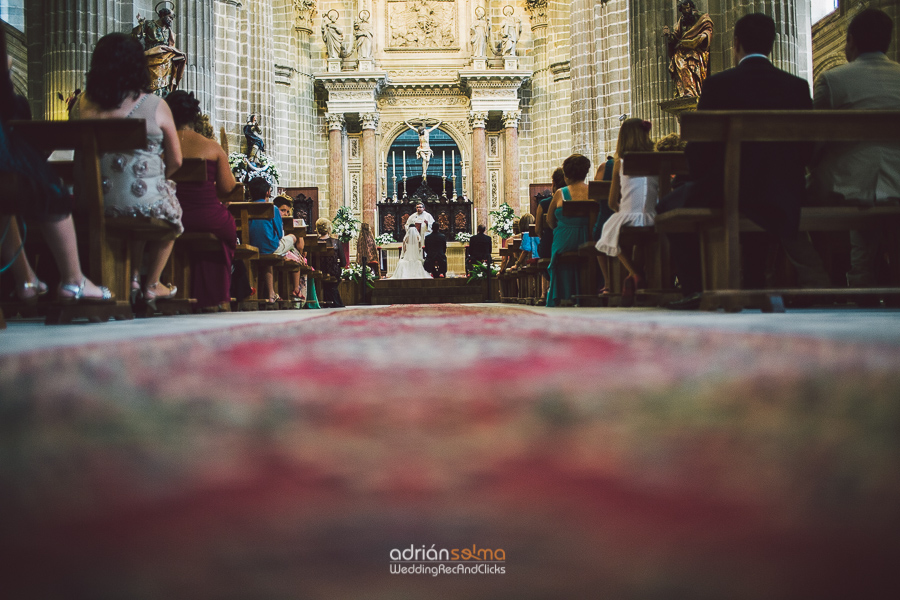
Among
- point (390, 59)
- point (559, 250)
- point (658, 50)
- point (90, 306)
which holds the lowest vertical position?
point (90, 306)

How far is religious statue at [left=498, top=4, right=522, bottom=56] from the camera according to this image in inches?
770

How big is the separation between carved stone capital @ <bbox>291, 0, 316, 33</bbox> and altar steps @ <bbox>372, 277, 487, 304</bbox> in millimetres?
8888

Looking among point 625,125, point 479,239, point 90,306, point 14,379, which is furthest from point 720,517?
point 479,239

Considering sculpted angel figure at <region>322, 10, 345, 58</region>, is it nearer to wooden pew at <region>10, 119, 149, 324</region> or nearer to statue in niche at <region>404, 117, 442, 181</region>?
statue in niche at <region>404, 117, 442, 181</region>

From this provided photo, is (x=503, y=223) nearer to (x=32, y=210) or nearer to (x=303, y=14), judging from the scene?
(x=303, y=14)

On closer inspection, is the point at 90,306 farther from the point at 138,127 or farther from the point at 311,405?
the point at 311,405

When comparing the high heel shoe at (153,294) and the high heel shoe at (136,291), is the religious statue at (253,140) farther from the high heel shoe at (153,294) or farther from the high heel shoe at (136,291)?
the high heel shoe at (153,294)

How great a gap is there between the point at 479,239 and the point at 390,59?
895cm

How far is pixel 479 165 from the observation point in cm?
1988

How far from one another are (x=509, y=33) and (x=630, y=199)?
15908 mm

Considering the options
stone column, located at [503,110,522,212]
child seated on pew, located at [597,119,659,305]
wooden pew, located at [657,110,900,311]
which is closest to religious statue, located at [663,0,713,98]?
child seated on pew, located at [597,119,659,305]

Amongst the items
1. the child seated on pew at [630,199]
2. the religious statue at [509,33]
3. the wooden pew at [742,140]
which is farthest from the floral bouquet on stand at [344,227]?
the wooden pew at [742,140]

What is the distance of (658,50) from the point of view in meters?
9.97

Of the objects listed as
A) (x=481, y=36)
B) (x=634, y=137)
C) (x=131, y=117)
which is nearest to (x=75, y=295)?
(x=131, y=117)
